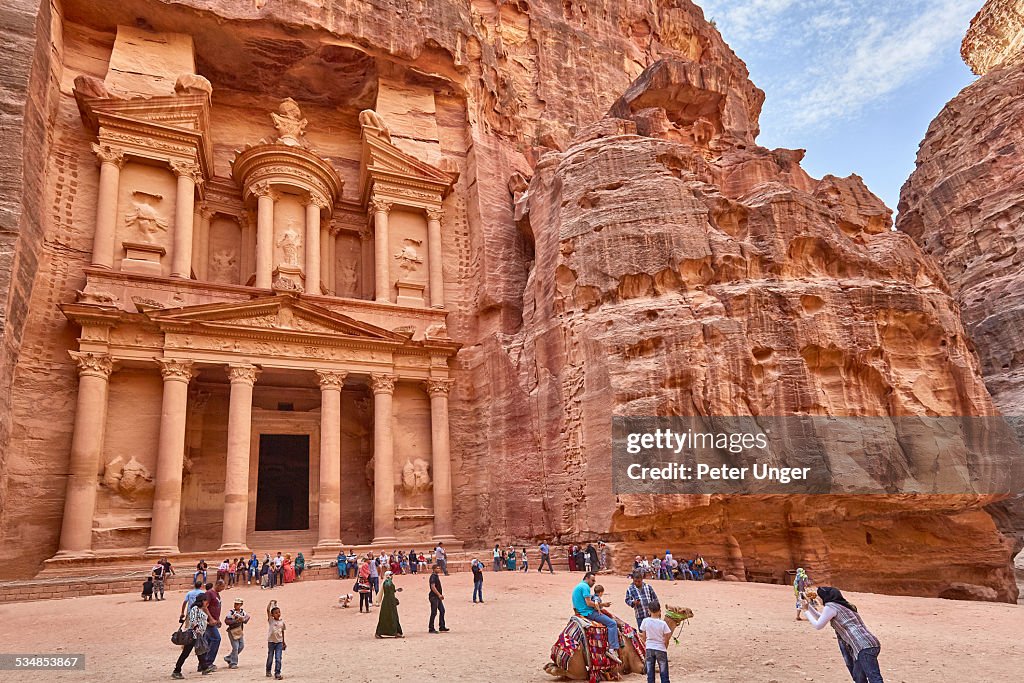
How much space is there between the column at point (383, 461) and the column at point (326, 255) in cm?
612

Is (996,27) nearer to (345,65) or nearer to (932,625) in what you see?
(345,65)

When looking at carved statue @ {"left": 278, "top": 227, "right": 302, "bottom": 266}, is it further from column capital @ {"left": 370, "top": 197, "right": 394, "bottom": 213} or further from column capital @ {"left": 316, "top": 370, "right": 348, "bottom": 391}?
column capital @ {"left": 316, "top": 370, "right": 348, "bottom": 391}

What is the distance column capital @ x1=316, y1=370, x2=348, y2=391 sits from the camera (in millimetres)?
23688

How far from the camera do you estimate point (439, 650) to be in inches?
365

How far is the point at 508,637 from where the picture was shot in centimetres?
1012

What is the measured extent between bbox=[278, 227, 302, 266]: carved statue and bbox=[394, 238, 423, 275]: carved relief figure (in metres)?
4.03

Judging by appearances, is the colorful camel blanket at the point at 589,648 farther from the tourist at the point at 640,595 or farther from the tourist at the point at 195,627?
the tourist at the point at 195,627

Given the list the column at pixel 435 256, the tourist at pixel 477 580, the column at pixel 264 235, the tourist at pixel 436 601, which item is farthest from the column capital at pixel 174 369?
the tourist at pixel 436 601

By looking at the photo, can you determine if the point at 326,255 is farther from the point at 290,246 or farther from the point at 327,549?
the point at 327,549

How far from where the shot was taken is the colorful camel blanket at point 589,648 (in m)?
7.29

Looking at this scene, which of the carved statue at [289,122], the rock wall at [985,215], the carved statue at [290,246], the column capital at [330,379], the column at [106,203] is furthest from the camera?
the rock wall at [985,215]

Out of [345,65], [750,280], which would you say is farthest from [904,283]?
[345,65]

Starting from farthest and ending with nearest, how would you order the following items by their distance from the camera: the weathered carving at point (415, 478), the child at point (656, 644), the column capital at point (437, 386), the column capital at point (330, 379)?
the column capital at point (437, 386) < the weathered carving at point (415, 478) < the column capital at point (330, 379) < the child at point (656, 644)

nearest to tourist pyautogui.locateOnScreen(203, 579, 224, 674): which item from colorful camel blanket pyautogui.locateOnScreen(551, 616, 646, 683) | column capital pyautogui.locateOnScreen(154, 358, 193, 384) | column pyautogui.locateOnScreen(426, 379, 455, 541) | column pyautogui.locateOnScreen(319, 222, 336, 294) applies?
colorful camel blanket pyautogui.locateOnScreen(551, 616, 646, 683)
